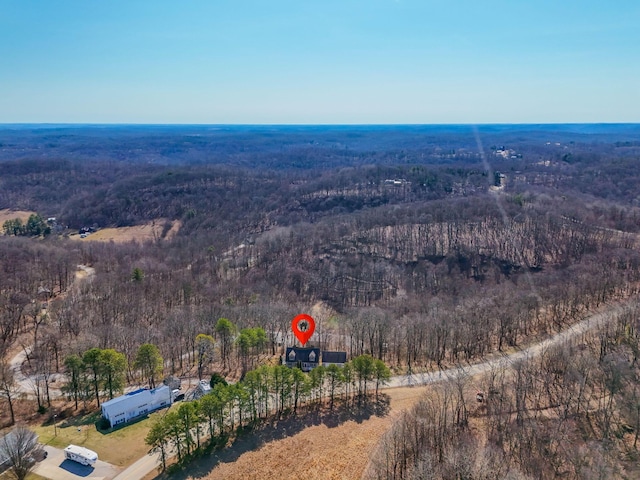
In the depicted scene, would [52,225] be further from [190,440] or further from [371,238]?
[190,440]

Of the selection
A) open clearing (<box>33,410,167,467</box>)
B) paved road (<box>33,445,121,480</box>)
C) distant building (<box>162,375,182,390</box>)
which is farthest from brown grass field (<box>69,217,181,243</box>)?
paved road (<box>33,445,121,480</box>)

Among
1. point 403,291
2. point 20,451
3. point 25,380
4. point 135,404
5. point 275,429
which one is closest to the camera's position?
point 20,451

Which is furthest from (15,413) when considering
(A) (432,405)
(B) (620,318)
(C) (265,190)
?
(C) (265,190)

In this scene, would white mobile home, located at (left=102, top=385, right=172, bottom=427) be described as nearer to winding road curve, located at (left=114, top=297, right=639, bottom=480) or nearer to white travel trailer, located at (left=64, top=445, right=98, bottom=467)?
white travel trailer, located at (left=64, top=445, right=98, bottom=467)

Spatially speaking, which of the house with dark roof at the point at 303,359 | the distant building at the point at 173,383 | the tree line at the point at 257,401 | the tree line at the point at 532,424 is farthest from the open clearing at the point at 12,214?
the tree line at the point at 532,424

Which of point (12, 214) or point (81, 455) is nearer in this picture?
point (81, 455)

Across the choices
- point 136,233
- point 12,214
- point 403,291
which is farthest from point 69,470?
point 12,214

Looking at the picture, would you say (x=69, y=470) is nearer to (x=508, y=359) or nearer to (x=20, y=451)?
(x=20, y=451)
